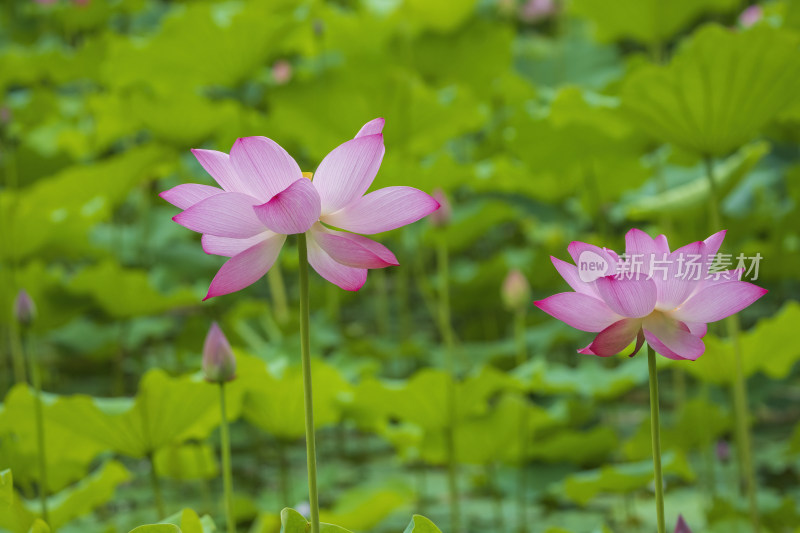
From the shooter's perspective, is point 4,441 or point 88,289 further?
point 88,289

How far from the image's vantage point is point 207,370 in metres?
0.50

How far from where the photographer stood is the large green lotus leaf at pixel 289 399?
86 cm

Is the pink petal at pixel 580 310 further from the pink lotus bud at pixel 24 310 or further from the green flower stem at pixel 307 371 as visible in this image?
the pink lotus bud at pixel 24 310

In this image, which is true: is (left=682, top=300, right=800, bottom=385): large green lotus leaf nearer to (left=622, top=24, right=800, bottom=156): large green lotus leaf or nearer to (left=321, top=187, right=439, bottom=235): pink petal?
(left=622, top=24, right=800, bottom=156): large green lotus leaf

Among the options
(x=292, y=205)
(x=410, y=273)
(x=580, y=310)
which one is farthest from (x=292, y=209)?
(x=410, y=273)

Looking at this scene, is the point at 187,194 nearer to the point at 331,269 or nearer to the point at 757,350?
the point at 331,269

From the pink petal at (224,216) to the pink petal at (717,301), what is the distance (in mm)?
200

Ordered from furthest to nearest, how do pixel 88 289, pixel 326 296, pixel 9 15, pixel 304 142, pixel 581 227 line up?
pixel 9 15
pixel 581 227
pixel 326 296
pixel 304 142
pixel 88 289

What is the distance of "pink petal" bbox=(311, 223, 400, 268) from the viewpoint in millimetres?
353

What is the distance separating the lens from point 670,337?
0.37 m

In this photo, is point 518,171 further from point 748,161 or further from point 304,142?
point 748,161

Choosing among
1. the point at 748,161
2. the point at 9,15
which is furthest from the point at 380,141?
the point at 9,15

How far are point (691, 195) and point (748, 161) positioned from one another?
0.10 meters

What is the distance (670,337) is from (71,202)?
4.23 feet
